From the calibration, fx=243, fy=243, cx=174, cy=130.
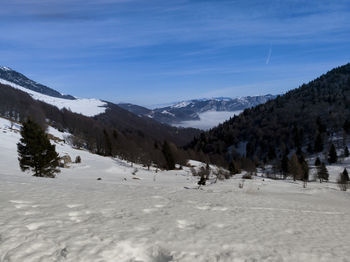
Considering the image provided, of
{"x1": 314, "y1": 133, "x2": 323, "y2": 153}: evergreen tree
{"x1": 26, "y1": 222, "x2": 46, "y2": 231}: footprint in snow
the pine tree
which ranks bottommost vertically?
{"x1": 26, "y1": 222, "x2": 46, "y2": 231}: footprint in snow

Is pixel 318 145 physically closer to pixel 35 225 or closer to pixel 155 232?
pixel 155 232

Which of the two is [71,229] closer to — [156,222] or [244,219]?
[156,222]

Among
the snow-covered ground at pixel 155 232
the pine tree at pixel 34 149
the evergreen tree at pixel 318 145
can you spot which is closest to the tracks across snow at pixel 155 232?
the snow-covered ground at pixel 155 232

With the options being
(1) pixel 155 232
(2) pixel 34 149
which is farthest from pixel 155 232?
(2) pixel 34 149

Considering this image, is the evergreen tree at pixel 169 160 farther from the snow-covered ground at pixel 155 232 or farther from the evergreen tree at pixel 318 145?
the evergreen tree at pixel 318 145

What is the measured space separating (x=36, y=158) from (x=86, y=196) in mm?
18214

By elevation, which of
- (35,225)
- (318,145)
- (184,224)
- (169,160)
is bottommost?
(169,160)

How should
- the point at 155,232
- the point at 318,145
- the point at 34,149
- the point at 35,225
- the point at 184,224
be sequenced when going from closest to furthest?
the point at 35,225, the point at 155,232, the point at 184,224, the point at 34,149, the point at 318,145

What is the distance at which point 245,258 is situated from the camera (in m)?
6.17

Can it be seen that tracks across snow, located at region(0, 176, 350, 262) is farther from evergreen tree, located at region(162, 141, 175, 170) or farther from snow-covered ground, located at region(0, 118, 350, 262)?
evergreen tree, located at region(162, 141, 175, 170)

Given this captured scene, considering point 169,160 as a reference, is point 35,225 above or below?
above

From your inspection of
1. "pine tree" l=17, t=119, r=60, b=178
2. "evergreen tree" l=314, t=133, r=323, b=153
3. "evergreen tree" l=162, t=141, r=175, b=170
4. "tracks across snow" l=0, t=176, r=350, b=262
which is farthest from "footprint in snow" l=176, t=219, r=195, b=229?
"evergreen tree" l=314, t=133, r=323, b=153

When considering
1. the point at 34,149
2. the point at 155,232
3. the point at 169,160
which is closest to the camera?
the point at 155,232

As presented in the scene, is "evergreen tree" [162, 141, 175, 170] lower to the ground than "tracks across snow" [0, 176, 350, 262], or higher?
lower
